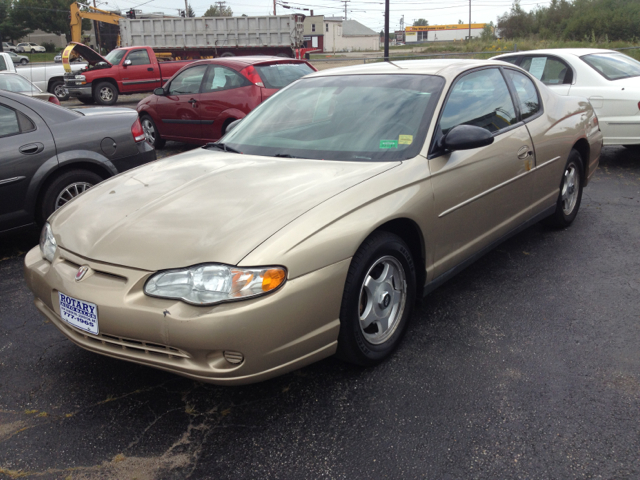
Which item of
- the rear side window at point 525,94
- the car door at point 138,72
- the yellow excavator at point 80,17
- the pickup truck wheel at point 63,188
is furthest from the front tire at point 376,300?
the yellow excavator at point 80,17

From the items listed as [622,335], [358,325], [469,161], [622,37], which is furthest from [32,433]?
[622,37]

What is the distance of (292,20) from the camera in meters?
23.5

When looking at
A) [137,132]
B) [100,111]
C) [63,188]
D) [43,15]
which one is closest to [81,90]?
[100,111]

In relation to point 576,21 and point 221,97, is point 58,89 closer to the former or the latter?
point 221,97

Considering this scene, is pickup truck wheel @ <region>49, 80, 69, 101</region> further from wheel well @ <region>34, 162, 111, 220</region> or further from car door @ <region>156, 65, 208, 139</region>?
wheel well @ <region>34, 162, 111, 220</region>

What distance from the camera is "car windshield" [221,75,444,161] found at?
3297 mm

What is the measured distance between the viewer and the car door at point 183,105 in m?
9.16

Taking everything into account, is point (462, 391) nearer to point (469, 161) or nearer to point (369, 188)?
point (369, 188)

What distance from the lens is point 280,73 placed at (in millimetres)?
9086

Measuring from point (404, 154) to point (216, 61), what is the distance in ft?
22.2

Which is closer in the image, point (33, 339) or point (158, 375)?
point (158, 375)

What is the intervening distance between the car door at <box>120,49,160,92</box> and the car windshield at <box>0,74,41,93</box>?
825cm

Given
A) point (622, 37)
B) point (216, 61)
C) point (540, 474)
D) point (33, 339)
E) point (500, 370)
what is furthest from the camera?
point (622, 37)

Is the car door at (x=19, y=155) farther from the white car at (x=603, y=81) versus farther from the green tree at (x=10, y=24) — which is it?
the green tree at (x=10, y=24)
